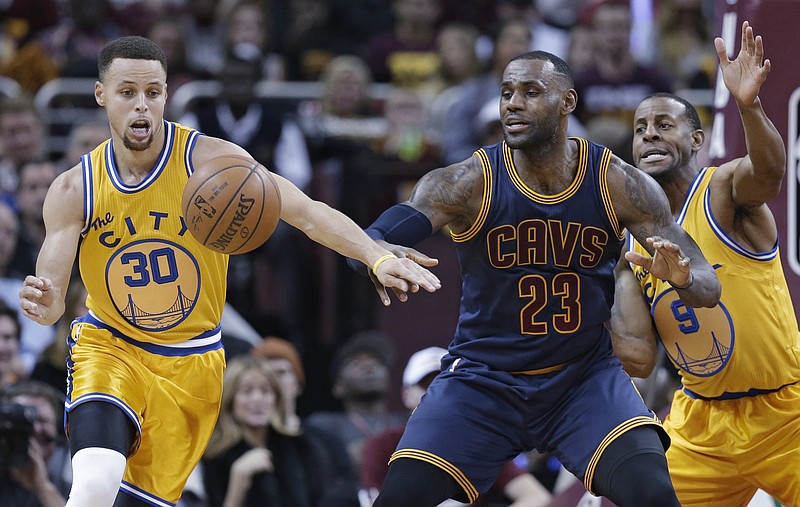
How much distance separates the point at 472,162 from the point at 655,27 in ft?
29.5

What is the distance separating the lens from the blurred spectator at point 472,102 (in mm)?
11586

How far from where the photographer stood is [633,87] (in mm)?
12000

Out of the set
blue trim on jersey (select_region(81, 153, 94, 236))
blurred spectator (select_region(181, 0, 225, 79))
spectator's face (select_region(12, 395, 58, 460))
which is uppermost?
blurred spectator (select_region(181, 0, 225, 79))

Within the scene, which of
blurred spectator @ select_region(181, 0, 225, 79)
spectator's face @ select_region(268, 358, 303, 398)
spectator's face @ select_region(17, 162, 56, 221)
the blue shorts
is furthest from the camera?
blurred spectator @ select_region(181, 0, 225, 79)

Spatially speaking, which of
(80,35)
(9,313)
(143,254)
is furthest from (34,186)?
(143,254)

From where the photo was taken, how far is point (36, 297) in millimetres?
5797

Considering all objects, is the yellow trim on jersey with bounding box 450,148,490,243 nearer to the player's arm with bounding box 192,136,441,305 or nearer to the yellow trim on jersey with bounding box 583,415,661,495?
the player's arm with bounding box 192,136,441,305

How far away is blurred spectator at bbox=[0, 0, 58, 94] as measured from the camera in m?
13.4

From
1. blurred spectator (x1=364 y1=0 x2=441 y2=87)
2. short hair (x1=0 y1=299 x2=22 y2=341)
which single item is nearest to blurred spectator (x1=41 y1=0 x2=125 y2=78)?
blurred spectator (x1=364 y1=0 x2=441 y2=87)

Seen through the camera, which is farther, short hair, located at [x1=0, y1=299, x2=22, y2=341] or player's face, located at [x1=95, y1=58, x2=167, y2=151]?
short hair, located at [x1=0, y1=299, x2=22, y2=341]

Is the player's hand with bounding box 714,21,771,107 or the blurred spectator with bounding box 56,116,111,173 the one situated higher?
the player's hand with bounding box 714,21,771,107

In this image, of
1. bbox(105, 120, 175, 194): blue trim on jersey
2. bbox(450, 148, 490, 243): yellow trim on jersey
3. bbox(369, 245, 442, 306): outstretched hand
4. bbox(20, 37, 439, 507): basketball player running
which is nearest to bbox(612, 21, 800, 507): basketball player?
bbox(450, 148, 490, 243): yellow trim on jersey

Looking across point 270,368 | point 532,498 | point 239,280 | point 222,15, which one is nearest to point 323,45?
point 222,15

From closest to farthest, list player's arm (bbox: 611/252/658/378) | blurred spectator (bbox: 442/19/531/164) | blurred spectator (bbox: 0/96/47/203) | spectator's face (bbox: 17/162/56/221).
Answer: player's arm (bbox: 611/252/658/378) < spectator's face (bbox: 17/162/56/221) < blurred spectator (bbox: 0/96/47/203) < blurred spectator (bbox: 442/19/531/164)
